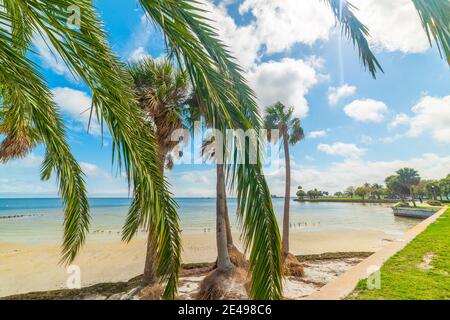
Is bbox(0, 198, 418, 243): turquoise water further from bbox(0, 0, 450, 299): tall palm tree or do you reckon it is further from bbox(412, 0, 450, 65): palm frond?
bbox(412, 0, 450, 65): palm frond

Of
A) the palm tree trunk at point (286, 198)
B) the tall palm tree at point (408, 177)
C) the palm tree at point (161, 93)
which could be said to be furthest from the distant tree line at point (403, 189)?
the palm tree at point (161, 93)

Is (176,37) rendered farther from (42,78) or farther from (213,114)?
(42,78)

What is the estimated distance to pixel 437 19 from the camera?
1.56m

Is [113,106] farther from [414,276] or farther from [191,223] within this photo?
[191,223]

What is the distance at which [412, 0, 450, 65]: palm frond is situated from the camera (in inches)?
60.2

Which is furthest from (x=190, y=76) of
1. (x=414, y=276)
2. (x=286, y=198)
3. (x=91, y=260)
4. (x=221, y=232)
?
(x=91, y=260)

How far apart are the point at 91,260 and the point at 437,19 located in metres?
17.9

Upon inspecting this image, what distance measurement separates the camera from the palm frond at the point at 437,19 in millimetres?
1528

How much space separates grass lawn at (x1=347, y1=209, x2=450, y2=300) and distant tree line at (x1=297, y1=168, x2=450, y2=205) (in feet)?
174

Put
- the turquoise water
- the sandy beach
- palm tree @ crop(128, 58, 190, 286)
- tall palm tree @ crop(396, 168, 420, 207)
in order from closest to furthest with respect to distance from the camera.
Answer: palm tree @ crop(128, 58, 190, 286) → the sandy beach → the turquoise water → tall palm tree @ crop(396, 168, 420, 207)

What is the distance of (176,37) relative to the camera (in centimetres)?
196

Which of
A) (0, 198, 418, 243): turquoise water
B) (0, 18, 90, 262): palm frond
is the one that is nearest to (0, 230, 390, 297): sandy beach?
(0, 198, 418, 243): turquoise water
